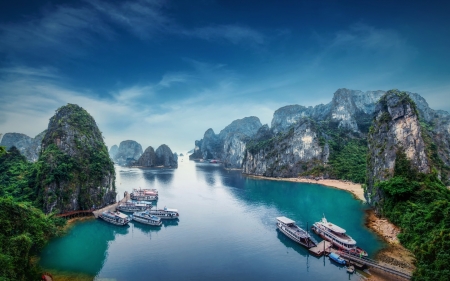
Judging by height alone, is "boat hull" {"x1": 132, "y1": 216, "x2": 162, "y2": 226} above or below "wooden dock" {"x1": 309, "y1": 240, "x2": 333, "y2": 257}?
above

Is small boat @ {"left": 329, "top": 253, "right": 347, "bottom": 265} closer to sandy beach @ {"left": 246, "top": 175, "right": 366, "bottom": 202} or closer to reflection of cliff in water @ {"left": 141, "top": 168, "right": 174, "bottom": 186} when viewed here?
sandy beach @ {"left": 246, "top": 175, "right": 366, "bottom": 202}

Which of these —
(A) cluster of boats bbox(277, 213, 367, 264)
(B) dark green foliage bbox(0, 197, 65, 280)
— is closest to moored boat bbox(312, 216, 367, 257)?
(A) cluster of boats bbox(277, 213, 367, 264)

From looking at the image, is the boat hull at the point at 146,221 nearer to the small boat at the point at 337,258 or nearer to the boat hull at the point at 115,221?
the boat hull at the point at 115,221

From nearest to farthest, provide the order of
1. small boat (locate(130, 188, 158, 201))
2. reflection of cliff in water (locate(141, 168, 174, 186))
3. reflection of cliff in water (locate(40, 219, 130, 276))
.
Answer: reflection of cliff in water (locate(40, 219, 130, 276)), small boat (locate(130, 188, 158, 201)), reflection of cliff in water (locate(141, 168, 174, 186))

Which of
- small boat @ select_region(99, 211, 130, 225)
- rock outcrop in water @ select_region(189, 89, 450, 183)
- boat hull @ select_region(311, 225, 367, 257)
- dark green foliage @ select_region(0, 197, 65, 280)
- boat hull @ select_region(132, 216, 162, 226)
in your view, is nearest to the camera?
dark green foliage @ select_region(0, 197, 65, 280)

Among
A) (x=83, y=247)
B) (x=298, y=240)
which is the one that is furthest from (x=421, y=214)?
(x=83, y=247)

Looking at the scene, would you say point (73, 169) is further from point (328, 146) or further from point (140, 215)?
point (328, 146)
